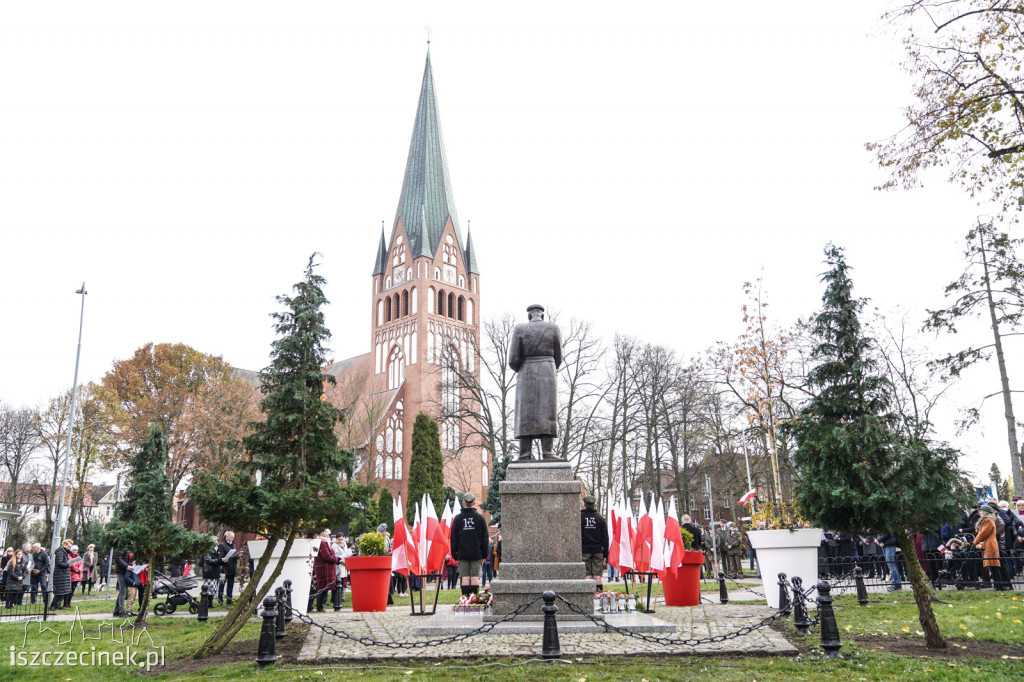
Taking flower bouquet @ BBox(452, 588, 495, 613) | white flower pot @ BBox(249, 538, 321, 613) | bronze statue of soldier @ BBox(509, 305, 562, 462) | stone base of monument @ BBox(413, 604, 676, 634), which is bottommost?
stone base of monument @ BBox(413, 604, 676, 634)

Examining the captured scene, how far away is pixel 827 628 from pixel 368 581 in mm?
7287

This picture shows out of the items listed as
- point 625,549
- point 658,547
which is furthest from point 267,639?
point 625,549

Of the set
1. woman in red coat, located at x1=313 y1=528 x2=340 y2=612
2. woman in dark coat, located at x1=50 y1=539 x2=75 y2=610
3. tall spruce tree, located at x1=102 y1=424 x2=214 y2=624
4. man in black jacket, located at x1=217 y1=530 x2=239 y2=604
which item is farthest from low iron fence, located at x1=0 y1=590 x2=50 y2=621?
woman in red coat, located at x1=313 y1=528 x2=340 y2=612

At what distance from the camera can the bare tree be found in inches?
1759

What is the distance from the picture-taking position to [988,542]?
12.7 meters

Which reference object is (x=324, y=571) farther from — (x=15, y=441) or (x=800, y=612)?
(x=15, y=441)

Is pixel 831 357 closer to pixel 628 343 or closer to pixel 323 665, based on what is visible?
pixel 323 665

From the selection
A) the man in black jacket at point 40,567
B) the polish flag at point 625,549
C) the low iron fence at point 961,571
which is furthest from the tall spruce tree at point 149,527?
the low iron fence at point 961,571

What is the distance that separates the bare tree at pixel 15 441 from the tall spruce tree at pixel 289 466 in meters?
43.0

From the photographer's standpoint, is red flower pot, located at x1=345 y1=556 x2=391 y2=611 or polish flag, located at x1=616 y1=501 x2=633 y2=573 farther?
polish flag, located at x1=616 y1=501 x2=633 y2=573

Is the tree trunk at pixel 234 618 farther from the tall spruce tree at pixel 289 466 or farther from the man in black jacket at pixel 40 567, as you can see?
the man in black jacket at pixel 40 567

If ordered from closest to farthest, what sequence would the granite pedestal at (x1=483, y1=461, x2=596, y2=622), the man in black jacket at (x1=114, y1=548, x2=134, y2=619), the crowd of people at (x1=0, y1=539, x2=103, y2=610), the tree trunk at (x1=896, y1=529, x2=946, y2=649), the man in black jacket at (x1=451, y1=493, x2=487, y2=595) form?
the tree trunk at (x1=896, y1=529, x2=946, y2=649), the granite pedestal at (x1=483, y1=461, x2=596, y2=622), the man in black jacket at (x1=451, y1=493, x2=487, y2=595), the man in black jacket at (x1=114, y1=548, x2=134, y2=619), the crowd of people at (x1=0, y1=539, x2=103, y2=610)

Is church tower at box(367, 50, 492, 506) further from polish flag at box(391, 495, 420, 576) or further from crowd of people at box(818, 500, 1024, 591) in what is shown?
polish flag at box(391, 495, 420, 576)

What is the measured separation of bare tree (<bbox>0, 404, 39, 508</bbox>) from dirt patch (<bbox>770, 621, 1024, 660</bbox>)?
158 ft
